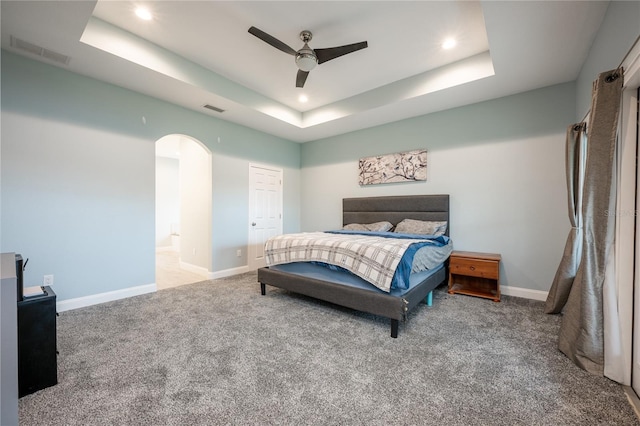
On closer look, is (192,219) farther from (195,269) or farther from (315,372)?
(315,372)

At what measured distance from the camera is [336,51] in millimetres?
2682

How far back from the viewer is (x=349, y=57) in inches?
128

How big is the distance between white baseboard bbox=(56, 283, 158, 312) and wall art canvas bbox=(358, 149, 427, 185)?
13.1 feet

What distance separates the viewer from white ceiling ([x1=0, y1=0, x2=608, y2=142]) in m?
2.31

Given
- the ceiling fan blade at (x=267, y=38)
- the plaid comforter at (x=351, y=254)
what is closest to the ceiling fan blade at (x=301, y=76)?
the ceiling fan blade at (x=267, y=38)

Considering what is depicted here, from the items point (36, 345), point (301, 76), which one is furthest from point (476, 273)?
point (36, 345)

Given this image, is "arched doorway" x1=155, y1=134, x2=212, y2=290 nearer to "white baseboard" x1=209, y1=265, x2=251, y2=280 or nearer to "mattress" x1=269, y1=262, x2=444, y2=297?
"white baseboard" x1=209, y1=265, x2=251, y2=280

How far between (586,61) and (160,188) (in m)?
9.49

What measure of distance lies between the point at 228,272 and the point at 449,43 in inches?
185

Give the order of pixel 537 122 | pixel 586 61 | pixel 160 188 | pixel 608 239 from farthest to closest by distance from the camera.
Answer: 1. pixel 160 188
2. pixel 537 122
3. pixel 586 61
4. pixel 608 239

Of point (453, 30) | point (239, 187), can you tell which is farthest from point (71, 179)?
point (453, 30)

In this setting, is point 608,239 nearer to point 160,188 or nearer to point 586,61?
point 586,61

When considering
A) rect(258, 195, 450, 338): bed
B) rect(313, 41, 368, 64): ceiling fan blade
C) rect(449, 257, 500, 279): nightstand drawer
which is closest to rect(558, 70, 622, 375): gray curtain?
rect(258, 195, 450, 338): bed

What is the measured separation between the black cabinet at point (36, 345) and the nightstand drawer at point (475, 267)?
160 inches
